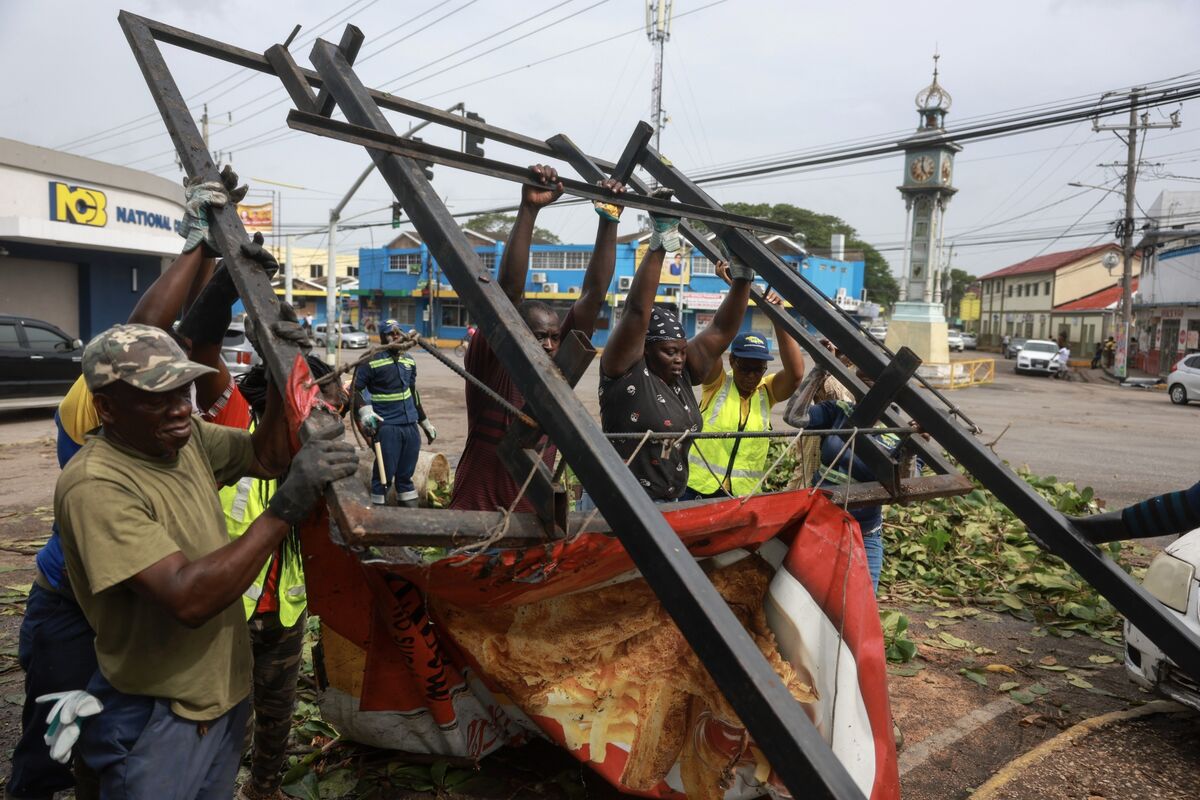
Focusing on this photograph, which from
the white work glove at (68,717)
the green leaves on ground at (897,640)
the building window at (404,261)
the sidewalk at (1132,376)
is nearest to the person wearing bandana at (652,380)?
the green leaves on ground at (897,640)

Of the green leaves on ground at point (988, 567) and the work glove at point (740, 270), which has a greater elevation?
the work glove at point (740, 270)

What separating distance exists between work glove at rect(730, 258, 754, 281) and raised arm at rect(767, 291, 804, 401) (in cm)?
84

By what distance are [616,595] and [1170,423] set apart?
18.8m

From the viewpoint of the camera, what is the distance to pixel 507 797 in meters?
2.83

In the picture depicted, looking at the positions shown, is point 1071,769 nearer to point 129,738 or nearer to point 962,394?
point 129,738

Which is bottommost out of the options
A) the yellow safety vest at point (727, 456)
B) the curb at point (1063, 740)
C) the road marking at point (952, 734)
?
the road marking at point (952, 734)

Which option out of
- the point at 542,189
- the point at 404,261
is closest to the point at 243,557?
the point at 542,189

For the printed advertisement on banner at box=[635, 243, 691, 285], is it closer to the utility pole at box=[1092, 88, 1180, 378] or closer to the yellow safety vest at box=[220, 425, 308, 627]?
the utility pole at box=[1092, 88, 1180, 378]

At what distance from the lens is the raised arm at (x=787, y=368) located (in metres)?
4.40

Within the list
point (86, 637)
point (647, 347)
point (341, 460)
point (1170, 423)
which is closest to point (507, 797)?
point (86, 637)

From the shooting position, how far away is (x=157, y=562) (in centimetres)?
178

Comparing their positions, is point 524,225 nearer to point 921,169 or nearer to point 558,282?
point 921,169

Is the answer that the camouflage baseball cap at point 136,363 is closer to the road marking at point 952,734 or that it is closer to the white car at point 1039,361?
the road marking at point 952,734

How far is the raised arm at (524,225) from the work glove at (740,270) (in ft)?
2.97
